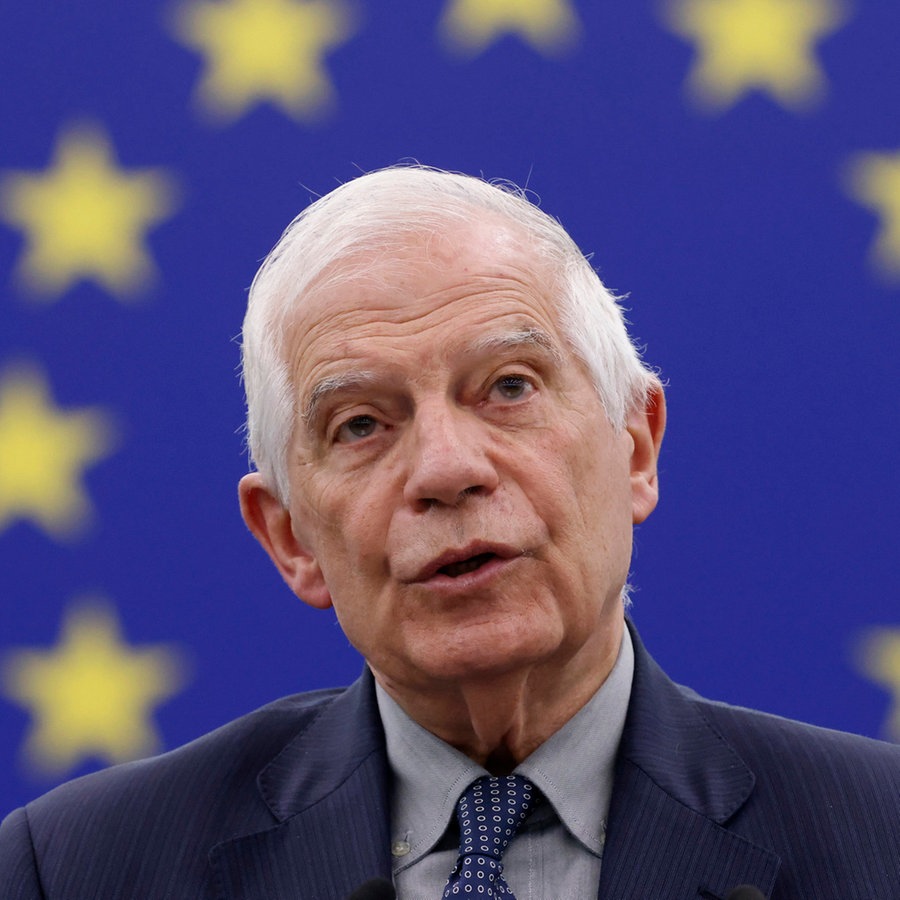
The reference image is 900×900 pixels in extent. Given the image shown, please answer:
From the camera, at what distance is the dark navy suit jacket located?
1800mm

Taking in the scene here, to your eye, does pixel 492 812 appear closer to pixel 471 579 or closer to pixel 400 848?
pixel 400 848

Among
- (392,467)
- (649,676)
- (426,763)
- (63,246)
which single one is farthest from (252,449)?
(63,246)

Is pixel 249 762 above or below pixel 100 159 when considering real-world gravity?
below

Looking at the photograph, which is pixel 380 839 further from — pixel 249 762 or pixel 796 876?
pixel 796 876

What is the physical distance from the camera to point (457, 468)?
1729mm

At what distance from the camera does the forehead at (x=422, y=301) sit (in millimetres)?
1852

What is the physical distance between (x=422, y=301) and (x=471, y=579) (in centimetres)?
39

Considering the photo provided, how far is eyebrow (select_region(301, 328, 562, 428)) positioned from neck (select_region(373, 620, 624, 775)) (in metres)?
0.39

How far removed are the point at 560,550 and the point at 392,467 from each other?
9.6 inches

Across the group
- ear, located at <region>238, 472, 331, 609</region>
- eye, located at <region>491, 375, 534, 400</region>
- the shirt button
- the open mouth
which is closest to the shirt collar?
the shirt button

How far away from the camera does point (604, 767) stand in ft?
6.36

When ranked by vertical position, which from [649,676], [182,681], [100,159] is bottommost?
[649,676]

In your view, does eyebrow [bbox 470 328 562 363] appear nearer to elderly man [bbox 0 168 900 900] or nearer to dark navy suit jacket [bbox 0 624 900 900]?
elderly man [bbox 0 168 900 900]

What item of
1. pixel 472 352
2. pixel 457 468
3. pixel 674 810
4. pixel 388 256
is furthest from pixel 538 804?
pixel 388 256
